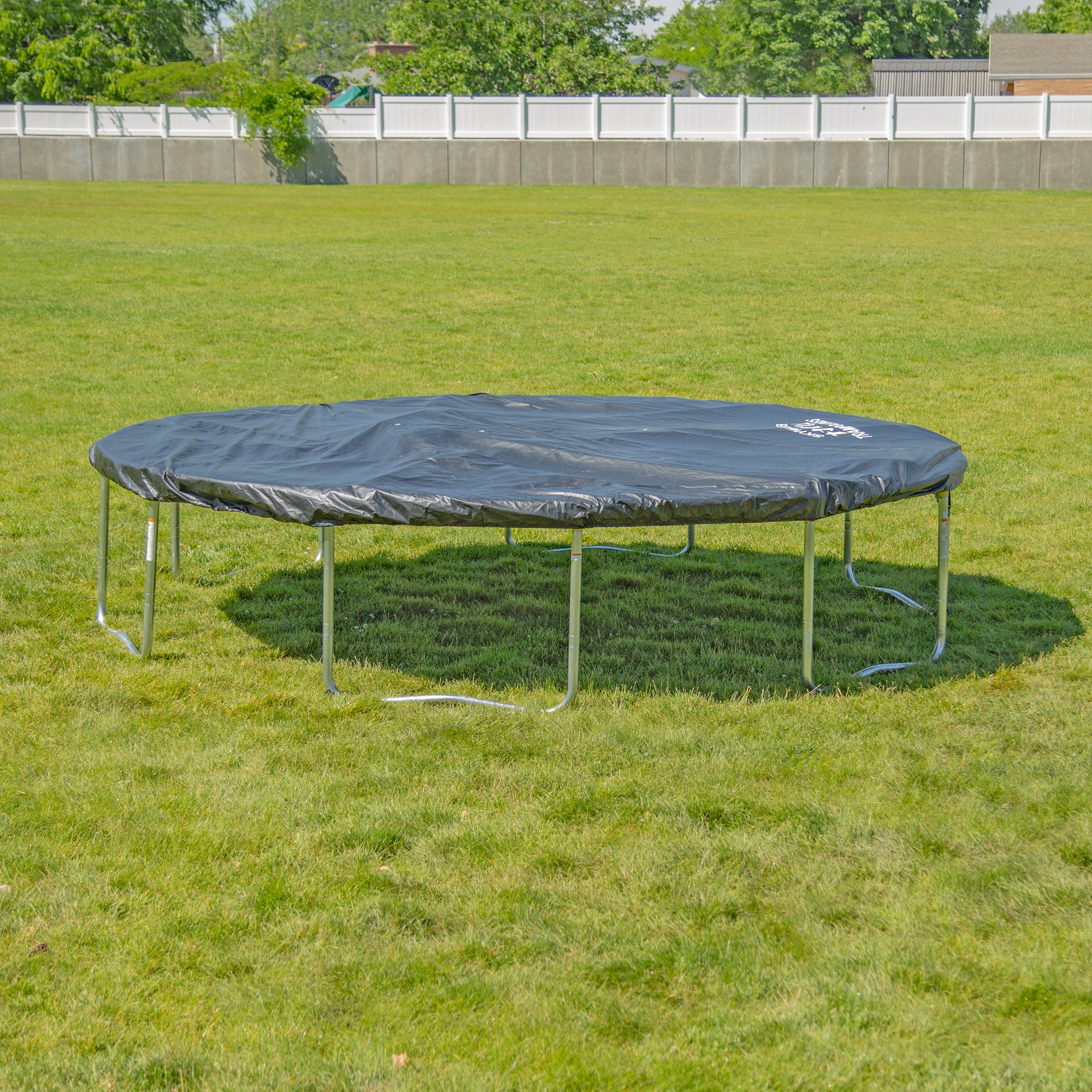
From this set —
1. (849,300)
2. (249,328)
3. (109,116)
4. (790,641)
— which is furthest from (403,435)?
(109,116)

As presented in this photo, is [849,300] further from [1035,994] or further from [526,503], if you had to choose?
[1035,994]

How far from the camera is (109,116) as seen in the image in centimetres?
3684

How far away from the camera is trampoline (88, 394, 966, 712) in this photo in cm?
444

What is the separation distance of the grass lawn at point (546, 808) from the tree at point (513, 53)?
1611 inches

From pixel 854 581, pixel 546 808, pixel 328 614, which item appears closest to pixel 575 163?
pixel 854 581

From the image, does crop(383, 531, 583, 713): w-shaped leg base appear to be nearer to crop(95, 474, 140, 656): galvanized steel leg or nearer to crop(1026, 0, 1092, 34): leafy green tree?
crop(95, 474, 140, 656): galvanized steel leg

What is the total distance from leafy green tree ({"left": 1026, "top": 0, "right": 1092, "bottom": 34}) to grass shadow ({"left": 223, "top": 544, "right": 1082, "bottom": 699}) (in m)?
65.5

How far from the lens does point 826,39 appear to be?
206 ft

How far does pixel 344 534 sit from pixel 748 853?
4029mm

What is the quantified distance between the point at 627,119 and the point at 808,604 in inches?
1258

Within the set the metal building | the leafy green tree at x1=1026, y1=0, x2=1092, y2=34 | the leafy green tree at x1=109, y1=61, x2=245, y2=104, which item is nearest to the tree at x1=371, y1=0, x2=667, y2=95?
the leafy green tree at x1=109, y1=61, x2=245, y2=104

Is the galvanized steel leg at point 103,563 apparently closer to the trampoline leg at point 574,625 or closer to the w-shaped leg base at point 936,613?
the trampoline leg at point 574,625

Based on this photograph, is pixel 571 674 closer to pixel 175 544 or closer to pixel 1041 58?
pixel 175 544

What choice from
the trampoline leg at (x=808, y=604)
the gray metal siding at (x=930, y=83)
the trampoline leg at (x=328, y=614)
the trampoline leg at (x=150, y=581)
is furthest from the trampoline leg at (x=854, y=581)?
the gray metal siding at (x=930, y=83)
